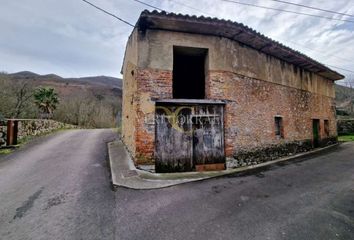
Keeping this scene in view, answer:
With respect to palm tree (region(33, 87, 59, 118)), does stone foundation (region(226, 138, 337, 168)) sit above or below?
below

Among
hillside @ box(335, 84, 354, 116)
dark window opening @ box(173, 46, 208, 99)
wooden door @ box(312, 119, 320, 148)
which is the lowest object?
wooden door @ box(312, 119, 320, 148)

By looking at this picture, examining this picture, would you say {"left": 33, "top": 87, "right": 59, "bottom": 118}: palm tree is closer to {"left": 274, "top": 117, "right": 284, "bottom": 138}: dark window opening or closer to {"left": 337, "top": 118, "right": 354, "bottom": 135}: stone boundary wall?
{"left": 274, "top": 117, "right": 284, "bottom": 138}: dark window opening

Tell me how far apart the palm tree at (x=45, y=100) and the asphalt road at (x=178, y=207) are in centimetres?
1871

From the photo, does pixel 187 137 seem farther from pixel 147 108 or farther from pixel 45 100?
pixel 45 100

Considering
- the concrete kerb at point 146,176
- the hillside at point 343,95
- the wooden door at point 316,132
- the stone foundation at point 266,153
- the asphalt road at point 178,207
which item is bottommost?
the asphalt road at point 178,207

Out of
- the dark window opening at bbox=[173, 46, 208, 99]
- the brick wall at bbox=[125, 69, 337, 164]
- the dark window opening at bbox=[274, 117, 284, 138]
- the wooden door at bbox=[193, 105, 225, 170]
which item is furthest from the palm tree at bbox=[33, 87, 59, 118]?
the dark window opening at bbox=[274, 117, 284, 138]

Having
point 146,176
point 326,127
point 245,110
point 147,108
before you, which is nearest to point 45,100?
point 147,108

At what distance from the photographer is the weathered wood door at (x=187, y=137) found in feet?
20.9

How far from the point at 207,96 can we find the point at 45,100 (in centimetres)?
2270

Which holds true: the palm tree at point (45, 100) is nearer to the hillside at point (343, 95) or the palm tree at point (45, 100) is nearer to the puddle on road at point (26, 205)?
the puddle on road at point (26, 205)

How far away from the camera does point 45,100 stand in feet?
75.0

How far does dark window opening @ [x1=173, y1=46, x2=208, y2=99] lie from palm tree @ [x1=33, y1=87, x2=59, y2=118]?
18891mm

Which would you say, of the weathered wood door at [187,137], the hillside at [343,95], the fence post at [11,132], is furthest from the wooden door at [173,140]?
the hillside at [343,95]

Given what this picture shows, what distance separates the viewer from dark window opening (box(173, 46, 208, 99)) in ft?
27.9
